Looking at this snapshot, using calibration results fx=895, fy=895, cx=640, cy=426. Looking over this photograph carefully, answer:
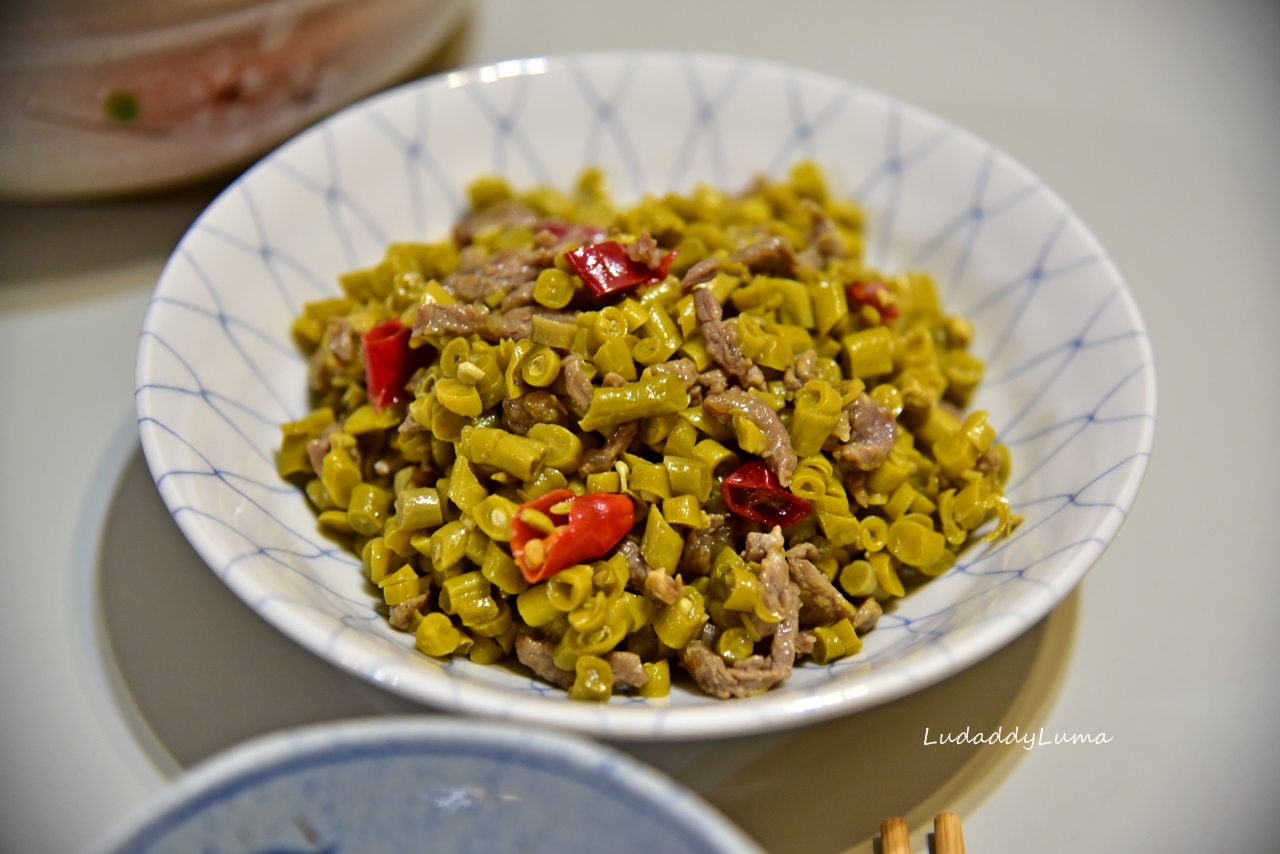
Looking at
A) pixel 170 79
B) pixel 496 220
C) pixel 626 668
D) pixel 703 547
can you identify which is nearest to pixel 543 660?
pixel 626 668

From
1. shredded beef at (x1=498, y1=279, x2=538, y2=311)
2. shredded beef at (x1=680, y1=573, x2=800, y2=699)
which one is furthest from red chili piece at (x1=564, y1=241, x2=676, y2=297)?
shredded beef at (x1=680, y1=573, x2=800, y2=699)

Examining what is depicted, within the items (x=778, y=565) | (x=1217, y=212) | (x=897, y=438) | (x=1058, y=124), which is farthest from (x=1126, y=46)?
(x=778, y=565)

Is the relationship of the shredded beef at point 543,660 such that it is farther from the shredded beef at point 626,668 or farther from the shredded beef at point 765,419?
the shredded beef at point 765,419

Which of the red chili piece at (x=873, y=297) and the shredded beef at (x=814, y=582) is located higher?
the red chili piece at (x=873, y=297)

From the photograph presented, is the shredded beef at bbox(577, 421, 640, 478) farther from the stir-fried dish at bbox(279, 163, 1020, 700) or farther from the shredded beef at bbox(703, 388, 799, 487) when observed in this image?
the shredded beef at bbox(703, 388, 799, 487)

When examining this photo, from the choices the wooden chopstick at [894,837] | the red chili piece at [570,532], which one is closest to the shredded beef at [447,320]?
the red chili piece at [570,532]

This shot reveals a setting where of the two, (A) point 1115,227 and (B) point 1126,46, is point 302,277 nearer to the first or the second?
(A) point 1115,227
